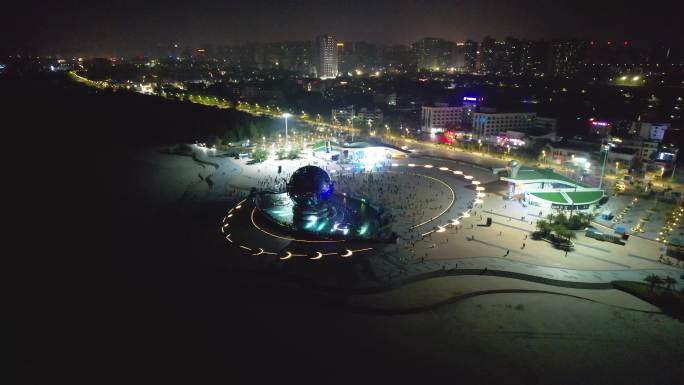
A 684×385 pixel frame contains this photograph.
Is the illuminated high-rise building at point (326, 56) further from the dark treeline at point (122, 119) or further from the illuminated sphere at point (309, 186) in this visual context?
the illuminated sphere at point (309, 186)

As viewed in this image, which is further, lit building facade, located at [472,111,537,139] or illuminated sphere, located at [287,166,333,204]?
lit building facade, located at [472,111,537,139]

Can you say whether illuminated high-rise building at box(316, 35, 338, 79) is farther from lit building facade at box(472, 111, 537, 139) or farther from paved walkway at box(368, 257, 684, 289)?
paved walkway at box(368, 257, 684, 289)

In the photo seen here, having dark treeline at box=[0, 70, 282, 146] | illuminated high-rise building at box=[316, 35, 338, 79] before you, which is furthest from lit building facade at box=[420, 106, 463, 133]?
illuminated high-rise building at box=[316, 35, 338, 79]

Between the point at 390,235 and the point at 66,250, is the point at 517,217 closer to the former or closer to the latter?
the point at 390,235

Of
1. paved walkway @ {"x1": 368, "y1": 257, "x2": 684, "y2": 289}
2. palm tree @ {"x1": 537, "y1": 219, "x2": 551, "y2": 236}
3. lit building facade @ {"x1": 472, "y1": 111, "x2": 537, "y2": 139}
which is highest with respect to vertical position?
lit building facade @ {"x1": 472, "y1": 111, "x2": 537, "y2": 139}

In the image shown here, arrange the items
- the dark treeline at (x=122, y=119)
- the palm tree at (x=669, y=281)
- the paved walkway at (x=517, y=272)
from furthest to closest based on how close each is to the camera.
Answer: the dark treeline at (x=122, y=119), the paved walkway at (x=517, y=272), the palm tree at (x=669, y=281)

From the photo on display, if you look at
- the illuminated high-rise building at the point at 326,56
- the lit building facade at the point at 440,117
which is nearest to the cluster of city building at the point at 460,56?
the illuminated high-rise building at the point at 326,56

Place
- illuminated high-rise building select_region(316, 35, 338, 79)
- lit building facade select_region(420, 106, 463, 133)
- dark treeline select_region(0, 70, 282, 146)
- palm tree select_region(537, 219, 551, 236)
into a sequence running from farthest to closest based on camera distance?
illuminated high-rise building select_region(316, 35, 338, 79)
lit building facade select_region(420, 106, 463, 133)
dark treeline select_region(0, 70, 282, 146)
palm tree select_region(537, 219, 551, 236)
